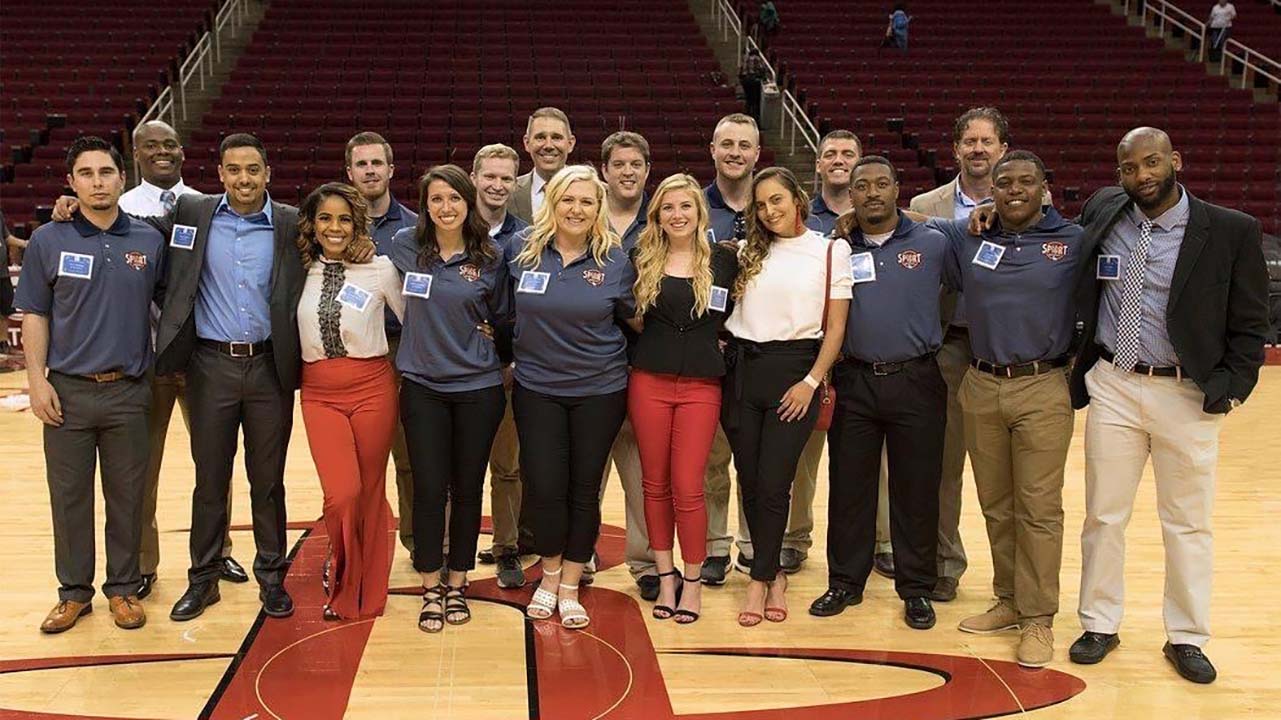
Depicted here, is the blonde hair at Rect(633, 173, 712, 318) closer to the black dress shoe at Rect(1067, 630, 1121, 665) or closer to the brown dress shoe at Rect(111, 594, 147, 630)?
the black dress shoe at Rect(1067, 630, 1121, 665)

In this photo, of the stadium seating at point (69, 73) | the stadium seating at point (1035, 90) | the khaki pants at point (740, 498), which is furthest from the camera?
the stadium seating at point (1035, 90)

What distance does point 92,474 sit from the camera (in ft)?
11.1

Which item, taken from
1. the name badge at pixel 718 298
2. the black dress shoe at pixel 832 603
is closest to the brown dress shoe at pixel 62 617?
the name badge at pixel 718 298

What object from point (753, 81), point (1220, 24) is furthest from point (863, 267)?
point (1220, 24)

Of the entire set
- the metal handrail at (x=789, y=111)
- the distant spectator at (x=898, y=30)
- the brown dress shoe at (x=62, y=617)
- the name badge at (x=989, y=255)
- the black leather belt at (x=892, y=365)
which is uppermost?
the distant spectator at (x=898, y=30)

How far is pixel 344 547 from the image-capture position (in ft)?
11.3

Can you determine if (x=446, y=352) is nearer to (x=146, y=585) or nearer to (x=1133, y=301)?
(x=146, y=585)

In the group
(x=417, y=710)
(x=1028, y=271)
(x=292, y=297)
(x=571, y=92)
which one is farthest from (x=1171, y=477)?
(x=571, y=92)

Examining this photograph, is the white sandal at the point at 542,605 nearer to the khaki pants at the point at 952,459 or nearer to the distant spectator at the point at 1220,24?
the khaki pants at the point at 952,459

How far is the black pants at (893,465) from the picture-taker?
338 centimetres

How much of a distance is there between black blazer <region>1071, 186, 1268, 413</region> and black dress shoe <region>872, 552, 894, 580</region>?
1.28 metres

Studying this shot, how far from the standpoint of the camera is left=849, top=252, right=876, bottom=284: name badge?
3352mm

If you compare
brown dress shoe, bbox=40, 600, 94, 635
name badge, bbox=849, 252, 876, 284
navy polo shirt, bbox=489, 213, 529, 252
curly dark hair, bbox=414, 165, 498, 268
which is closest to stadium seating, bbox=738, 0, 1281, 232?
navy polo shirt, bbox=489, 213, 529, 252

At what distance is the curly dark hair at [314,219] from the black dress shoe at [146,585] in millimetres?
1179
